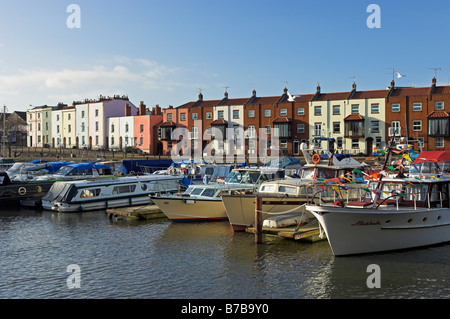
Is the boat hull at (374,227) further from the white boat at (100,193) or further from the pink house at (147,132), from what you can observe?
the pink house at (147,132)

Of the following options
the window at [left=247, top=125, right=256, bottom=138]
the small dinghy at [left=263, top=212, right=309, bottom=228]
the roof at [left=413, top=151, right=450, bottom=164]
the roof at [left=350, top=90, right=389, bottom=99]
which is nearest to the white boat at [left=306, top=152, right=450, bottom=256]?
the small dinghy at [left=263, top=212, right=309, bottom=228]

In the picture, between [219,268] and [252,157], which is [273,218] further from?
[252,157]

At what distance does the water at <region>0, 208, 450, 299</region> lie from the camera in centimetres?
1407

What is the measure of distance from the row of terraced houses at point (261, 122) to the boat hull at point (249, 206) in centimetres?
2688

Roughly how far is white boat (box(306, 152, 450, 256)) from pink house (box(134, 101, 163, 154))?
186 feet

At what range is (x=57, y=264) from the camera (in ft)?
56.1

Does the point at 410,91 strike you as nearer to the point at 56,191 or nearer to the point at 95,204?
the point at 95,204

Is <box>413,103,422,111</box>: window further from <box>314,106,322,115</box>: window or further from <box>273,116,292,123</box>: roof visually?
<box>273,116,292,123</box>: roof

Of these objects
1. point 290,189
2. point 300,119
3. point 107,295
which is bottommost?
point 107,295

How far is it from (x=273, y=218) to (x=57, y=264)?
967 cm

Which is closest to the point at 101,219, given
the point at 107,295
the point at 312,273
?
the point at 107,295

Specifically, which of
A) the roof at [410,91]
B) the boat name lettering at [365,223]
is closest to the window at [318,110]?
the roof at [410,91]

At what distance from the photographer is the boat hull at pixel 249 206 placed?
21875 millimetres

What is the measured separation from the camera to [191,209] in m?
25.2
